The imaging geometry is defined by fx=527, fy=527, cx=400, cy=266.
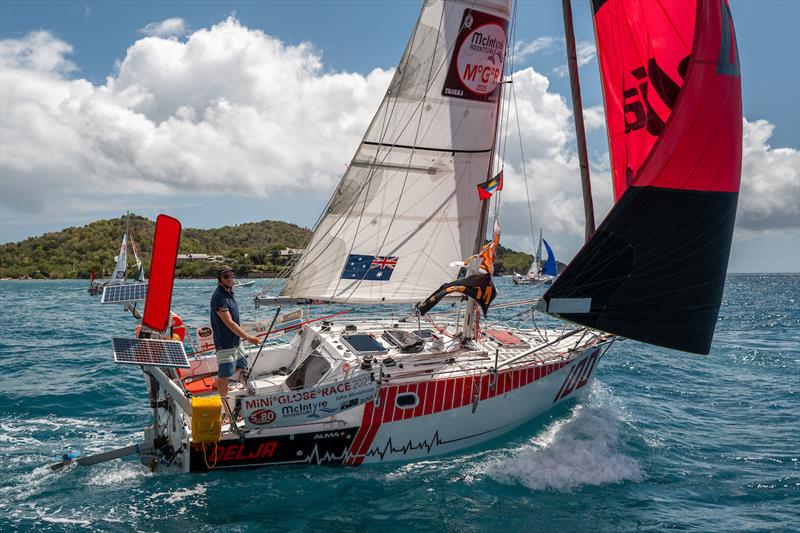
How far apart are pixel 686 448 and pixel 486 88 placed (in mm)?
8107

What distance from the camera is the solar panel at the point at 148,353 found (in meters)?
6.61

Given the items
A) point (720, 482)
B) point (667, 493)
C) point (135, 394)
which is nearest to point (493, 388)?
point (667, 493)

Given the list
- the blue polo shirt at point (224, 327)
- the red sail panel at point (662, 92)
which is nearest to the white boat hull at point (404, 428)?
the blue polo shirt at point (224, 327)

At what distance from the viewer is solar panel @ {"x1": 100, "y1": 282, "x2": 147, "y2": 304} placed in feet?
25.8

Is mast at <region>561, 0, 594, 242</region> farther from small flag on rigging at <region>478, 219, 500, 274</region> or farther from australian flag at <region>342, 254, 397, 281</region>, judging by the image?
australian flag at <region>342, 254, 397, 281</region>

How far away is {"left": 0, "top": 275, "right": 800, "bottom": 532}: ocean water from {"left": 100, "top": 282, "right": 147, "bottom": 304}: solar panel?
2.66 m

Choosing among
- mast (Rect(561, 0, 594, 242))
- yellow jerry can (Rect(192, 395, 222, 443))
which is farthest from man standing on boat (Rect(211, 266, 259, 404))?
mast (Rect(561, 0, 594, 242))

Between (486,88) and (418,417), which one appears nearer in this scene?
(418,417)

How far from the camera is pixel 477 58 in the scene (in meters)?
10.6

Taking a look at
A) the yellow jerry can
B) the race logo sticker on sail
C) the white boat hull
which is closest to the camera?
the yellow jerry can

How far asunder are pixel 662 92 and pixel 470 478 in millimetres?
7010

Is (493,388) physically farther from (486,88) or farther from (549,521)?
(486,88)

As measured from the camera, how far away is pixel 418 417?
8.51 m

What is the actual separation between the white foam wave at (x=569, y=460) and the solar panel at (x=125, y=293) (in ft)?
19.9
